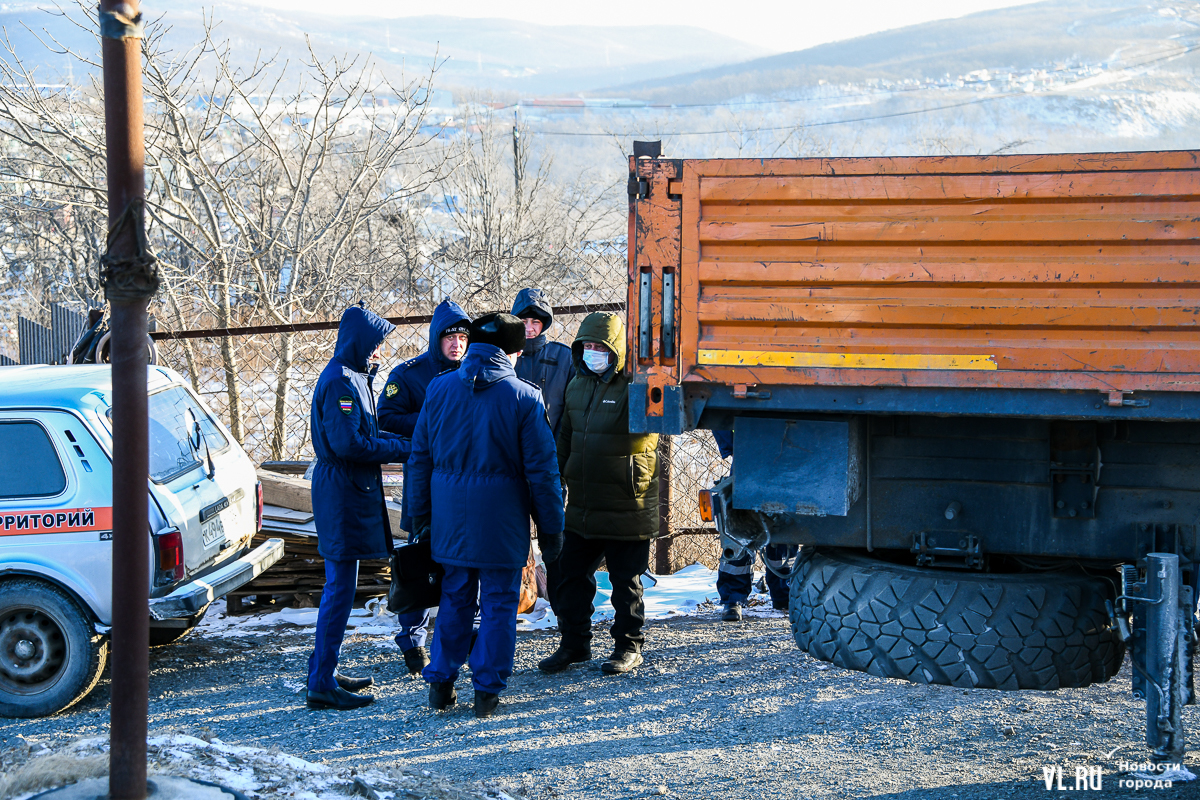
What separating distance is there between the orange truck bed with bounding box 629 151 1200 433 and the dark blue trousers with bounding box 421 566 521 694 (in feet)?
4.99

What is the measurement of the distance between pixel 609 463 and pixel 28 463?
113 inches

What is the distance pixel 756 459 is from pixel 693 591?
346 centimetres

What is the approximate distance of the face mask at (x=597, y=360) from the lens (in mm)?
5141

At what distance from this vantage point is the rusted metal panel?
3.09 meters

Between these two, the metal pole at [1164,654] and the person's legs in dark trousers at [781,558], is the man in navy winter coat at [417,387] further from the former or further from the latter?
the metal pole at [1164,654]

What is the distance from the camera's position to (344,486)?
478cm

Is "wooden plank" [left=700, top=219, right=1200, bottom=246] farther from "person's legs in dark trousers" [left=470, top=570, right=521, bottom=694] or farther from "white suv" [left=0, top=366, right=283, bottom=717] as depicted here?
"white suv" [left=0, top=366, right=283, bottom=717]

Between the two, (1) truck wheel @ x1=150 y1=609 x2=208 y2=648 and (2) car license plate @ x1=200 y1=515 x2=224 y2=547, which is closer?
(2) car license plate @ x1=200 y1=515 x2=224 y2=547

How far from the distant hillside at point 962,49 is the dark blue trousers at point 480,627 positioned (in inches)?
4537

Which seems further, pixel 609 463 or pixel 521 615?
pixel 521 615

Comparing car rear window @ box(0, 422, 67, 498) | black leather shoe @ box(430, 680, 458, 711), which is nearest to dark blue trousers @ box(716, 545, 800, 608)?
black leather shoe @ box(430, 680, 458, 711)

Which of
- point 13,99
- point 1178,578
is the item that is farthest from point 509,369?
point 13,99

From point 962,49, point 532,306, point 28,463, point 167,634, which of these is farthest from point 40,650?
point 962,49

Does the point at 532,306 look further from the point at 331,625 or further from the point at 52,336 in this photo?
the point at 52,336
